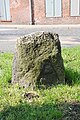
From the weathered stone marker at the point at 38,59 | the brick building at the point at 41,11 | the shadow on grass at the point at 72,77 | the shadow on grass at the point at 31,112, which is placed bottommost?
the shadow on grass at the point at 31,112

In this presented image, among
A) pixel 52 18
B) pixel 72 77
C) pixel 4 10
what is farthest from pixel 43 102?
pixel 4 10

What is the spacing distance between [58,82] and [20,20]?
45.6 ft

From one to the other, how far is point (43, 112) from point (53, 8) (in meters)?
14.4

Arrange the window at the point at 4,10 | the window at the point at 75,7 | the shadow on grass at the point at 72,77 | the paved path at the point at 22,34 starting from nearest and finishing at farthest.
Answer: the shadow on grass at the point at 72,77, the paved path at the point at 22,34, the window at the point at 75,7, the window at the point at 4,10

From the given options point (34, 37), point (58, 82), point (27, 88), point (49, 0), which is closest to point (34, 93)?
point (27, 88)

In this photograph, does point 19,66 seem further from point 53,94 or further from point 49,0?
point 49,0

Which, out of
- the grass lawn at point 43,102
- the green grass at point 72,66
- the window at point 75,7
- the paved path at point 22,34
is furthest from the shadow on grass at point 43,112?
the window at point 75,7

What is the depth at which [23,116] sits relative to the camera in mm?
3559

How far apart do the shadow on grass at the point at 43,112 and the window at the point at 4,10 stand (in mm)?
15008

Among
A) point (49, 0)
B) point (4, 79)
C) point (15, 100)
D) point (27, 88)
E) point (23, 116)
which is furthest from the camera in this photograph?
point (49, 0)

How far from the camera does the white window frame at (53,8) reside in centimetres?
1732

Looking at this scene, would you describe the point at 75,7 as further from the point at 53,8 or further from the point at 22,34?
the point at 22,34

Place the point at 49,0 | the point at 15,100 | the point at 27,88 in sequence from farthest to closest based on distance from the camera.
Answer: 1. the point at 49,0
2. the point at 27,88
3. the point at 15,100

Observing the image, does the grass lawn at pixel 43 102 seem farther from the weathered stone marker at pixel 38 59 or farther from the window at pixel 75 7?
the window at pixel 75 7
